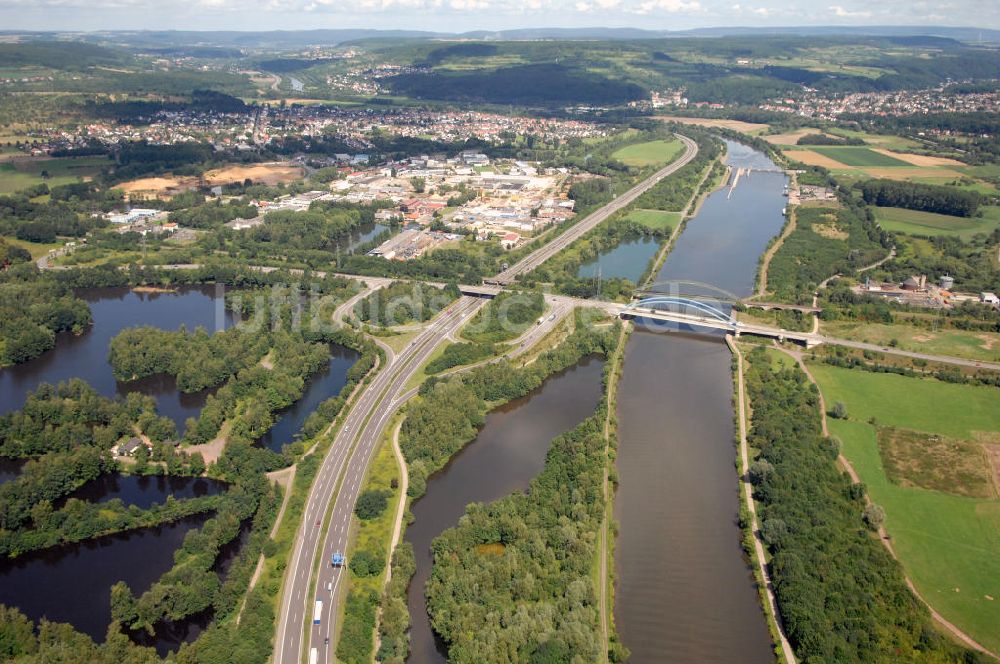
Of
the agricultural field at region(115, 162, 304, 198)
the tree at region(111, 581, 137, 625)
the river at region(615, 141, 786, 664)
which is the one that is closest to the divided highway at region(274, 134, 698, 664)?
the tree at region(111, 581, 137, 625)

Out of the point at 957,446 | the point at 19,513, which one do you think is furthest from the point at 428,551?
the point at 957,446

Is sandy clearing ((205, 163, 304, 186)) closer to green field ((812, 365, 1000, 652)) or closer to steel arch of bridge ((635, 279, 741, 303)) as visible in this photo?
steel arch of bridge ((635, 279, 741, 303))

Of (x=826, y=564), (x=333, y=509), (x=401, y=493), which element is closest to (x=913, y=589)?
(x=826, y=564)

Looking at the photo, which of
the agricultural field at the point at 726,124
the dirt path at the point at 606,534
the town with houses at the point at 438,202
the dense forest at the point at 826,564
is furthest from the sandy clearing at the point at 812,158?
the dense forest at the point at 826,564

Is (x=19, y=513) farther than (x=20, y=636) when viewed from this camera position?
Yes

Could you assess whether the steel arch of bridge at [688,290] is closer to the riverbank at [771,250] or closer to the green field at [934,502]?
the riverbank at [771,250]

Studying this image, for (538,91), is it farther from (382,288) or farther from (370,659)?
(370,659)

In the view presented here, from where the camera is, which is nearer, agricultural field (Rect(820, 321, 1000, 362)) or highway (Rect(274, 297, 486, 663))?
highway (Rect(274, 297, 486, 663))
